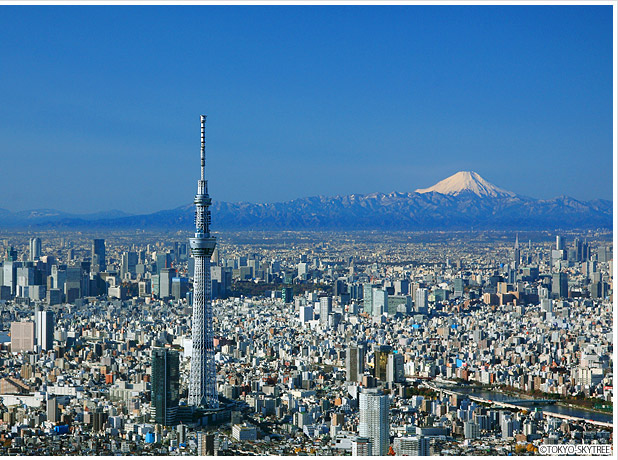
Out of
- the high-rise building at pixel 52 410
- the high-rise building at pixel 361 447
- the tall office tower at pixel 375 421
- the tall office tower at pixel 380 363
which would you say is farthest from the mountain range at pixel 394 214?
the high-rise building at pixel 361 447

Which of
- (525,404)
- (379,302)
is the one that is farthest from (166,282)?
(525,404)

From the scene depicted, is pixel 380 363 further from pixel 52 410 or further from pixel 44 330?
pixel 44 330

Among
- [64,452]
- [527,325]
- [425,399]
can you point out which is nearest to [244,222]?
[527,325]

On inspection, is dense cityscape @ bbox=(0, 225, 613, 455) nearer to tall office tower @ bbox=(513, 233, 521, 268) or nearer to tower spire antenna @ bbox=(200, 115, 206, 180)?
tall office tower @ bbox=(513, 233, 521, 268)

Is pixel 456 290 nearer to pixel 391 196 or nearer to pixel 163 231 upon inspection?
pixel 391 196

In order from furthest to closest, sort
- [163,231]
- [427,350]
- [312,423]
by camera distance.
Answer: [163,231] < [427,350] < [312,423]

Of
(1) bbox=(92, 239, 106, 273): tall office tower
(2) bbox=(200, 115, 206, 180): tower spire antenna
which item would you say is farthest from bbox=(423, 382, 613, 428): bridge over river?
(1) bbox=(92, 239, 106, 273): tall office tower
